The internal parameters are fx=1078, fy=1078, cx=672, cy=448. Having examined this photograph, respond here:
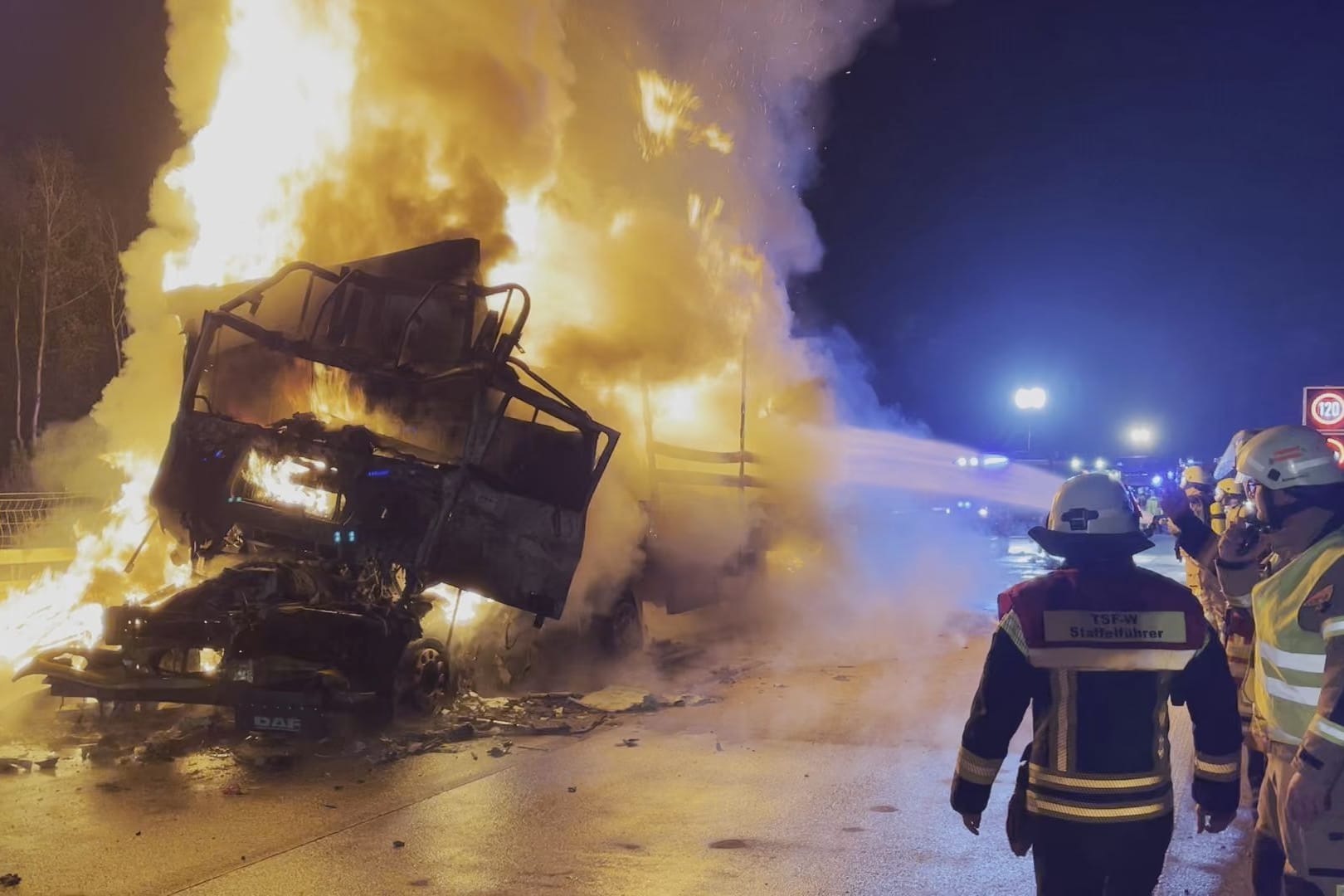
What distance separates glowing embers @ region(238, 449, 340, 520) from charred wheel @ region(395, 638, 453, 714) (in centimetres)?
121

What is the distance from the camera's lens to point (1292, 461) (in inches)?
150

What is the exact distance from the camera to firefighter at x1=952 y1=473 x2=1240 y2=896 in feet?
10.9

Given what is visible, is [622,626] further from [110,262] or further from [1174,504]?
[110,262]

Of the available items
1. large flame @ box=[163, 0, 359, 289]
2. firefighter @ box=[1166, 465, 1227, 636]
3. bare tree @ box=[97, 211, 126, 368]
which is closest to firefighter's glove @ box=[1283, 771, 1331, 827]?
firefighter @ box=[1166, 465, 1227, 636]

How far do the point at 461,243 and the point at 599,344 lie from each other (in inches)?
135

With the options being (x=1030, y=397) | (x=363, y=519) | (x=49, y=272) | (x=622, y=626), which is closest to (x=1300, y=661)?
(x=363, y=519)

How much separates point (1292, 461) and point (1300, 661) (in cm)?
75

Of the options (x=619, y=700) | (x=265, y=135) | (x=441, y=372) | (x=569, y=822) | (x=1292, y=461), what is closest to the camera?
(x=1292, y=461)

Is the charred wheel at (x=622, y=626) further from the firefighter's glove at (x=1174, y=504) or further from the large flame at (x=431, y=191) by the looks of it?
the firefighter's glove at (x=1174, y=504)

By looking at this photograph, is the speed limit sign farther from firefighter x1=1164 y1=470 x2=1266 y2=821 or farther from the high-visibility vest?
the high-visibility vest

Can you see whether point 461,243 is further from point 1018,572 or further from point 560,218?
point 1018,572

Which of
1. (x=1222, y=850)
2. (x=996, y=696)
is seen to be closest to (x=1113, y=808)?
(x=996, y=696)

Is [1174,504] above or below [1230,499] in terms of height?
below

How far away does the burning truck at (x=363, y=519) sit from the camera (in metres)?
7.52
